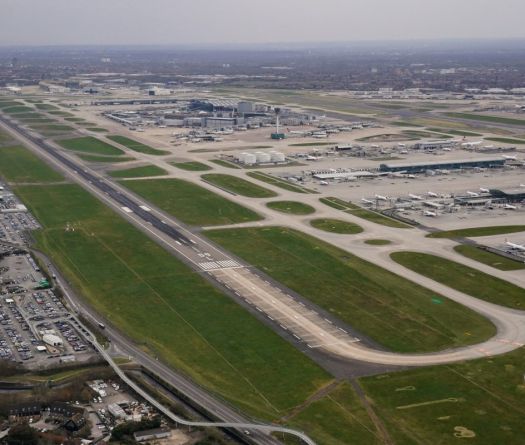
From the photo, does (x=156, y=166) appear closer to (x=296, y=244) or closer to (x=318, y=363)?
(x=296, y=244)

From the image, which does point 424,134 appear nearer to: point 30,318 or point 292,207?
point 292,207

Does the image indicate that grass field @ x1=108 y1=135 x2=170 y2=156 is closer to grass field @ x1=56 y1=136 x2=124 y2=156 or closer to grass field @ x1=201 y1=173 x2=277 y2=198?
grass field @ x1=56 y1=136 x2=124 y2=156

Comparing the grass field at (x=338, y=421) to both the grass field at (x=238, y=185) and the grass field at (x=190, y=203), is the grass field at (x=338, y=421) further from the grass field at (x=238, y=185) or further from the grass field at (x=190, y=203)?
the grass field at (x=238, y=185)

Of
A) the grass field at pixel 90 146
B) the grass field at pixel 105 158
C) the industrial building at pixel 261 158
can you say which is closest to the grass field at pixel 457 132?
the industrial building at pixel 261 158

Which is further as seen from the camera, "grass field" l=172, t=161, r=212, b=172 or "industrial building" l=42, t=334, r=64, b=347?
"grass field" l=172, t=161, r=212, b=172

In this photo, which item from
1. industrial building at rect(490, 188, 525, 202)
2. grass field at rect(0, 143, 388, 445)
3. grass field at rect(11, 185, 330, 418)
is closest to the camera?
grass field at rect(0, 143, 388, 445)

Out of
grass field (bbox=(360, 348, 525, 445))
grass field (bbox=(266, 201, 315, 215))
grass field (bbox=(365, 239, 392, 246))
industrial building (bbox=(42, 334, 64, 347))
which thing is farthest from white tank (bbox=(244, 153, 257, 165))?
grass field (bbox=(360, 348, 525, 445))

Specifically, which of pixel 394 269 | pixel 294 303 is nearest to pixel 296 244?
pixel 394 269
